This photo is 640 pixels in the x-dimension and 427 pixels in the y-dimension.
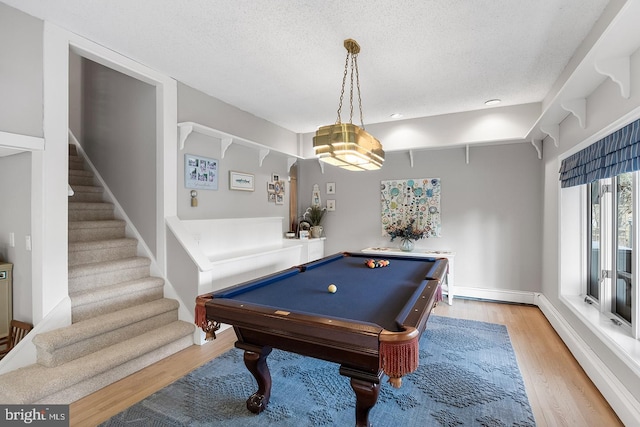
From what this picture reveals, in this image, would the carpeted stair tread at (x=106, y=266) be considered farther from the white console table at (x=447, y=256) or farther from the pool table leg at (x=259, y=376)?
the white console table at (x=447, y=256)

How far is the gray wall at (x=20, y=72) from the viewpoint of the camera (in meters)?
2.15

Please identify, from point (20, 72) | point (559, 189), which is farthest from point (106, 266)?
point (559, 189)

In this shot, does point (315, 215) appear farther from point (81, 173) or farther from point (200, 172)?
point (81, 173)

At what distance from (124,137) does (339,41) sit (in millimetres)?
2609

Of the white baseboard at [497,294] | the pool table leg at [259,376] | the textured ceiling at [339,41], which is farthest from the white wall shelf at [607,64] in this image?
the pool table leg at [259,376]

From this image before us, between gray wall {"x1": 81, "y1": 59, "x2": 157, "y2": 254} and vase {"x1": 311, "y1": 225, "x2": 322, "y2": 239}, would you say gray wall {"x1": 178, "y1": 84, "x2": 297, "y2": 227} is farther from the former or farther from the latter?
vase {"x1": 311, "y1": 225, "x2": 322, "y2": 239}

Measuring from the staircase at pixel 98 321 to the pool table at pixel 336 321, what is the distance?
113 centimetres

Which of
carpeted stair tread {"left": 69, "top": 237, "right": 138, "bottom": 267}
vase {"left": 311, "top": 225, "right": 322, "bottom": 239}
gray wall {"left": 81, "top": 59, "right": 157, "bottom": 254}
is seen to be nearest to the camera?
carpeted stair tread {"left": 69, "top": 237, "right": 138, "bottom": 267}

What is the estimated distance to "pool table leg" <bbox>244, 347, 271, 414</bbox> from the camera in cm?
199

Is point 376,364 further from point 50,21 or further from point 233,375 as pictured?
point 50,21

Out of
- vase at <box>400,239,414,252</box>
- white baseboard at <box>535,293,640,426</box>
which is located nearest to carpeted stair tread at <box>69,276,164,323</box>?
vase at <box>400,239,414,252</box>

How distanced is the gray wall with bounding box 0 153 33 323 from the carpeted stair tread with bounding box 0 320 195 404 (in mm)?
456

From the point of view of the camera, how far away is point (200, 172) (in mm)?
3664

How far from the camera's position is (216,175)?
3.89 metres
